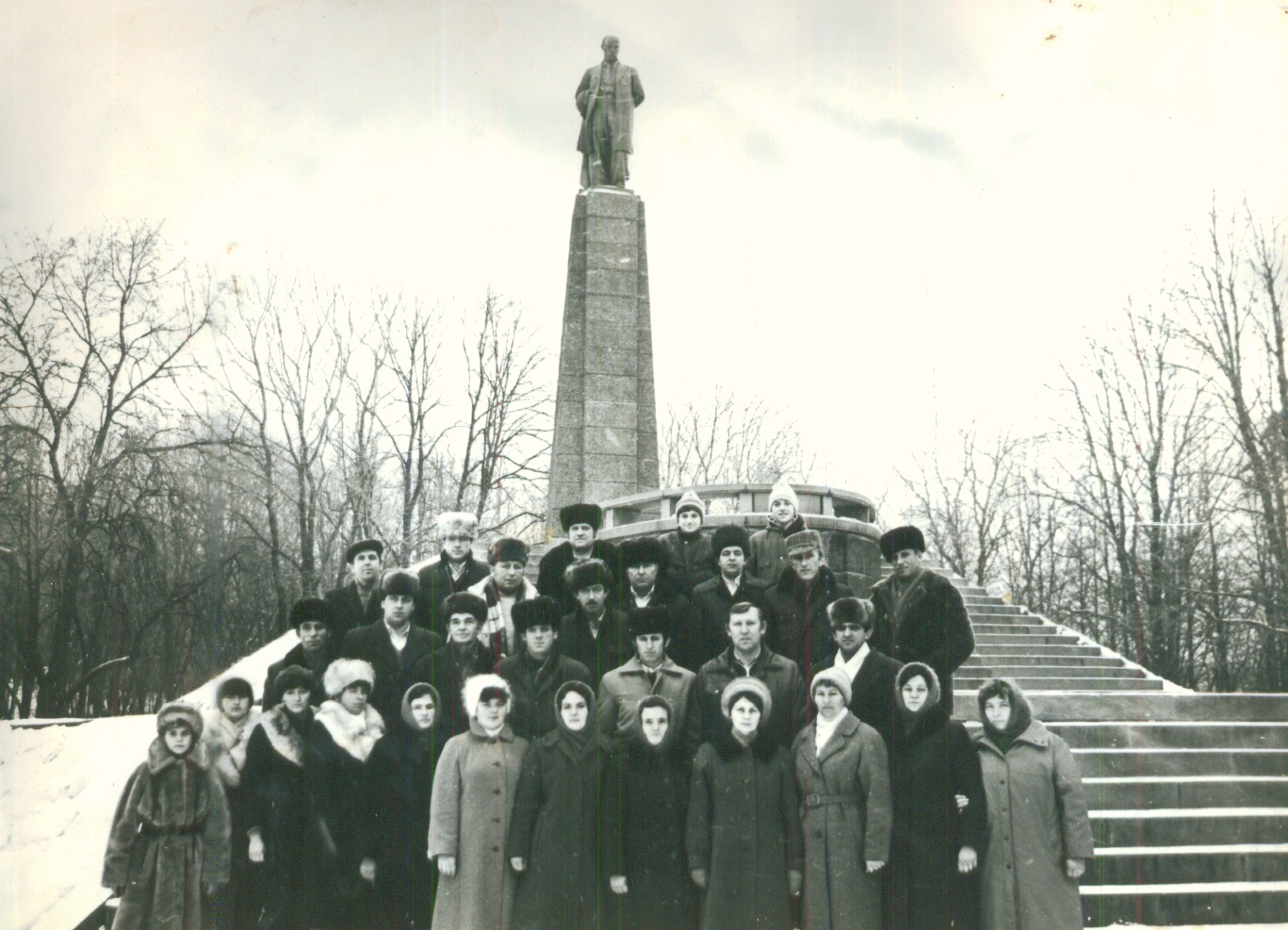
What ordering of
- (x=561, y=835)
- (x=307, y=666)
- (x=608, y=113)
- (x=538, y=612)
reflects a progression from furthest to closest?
(x=608, y=113) → (x=307, y=666) → (x=538, y=612) → (x=561, y=835)

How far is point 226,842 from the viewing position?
5.07 m

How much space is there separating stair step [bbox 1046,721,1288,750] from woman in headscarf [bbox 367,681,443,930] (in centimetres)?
439

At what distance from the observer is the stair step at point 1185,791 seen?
695cm

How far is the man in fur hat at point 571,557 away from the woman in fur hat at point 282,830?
1.60 meters

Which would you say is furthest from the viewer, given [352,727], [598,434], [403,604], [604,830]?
[598,434]

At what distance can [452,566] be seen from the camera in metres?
6.21

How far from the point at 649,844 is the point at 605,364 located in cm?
839

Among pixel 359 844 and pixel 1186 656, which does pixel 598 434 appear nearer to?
pixel 359 844

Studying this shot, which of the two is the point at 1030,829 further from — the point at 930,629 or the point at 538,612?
the point at 538,612

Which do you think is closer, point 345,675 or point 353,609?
point 345,675

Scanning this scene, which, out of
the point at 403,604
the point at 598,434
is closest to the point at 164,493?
the point at 598,434

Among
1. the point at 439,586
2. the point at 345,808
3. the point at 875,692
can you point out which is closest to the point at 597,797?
the point at 345,808

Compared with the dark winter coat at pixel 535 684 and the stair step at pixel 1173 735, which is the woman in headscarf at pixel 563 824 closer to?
the dark winter coat at pixel 535 684

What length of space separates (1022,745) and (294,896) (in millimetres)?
3485
